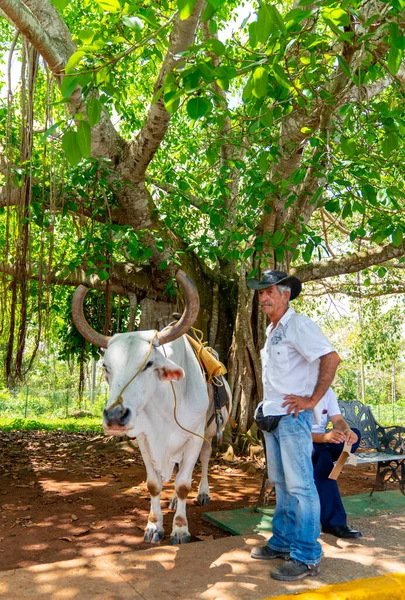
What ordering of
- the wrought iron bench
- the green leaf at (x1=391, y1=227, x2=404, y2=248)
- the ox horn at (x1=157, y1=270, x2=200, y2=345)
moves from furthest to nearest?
the wrought iron bench
the green leaf at (x1=391, y1=227, x2=404, y2=248)
the ox horn at (x1=157, y1=270, x2=200, y2=345)

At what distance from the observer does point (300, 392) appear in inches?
140

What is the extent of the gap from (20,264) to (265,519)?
3.11m

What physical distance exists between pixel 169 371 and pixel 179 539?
1.27m

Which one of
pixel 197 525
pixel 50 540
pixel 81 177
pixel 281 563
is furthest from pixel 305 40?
pixel 50 540

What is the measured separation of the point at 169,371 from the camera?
3.88 m

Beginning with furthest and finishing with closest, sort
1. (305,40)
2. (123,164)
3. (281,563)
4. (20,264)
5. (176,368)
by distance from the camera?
(123,164) < (20,264) < (305,40) < (176,368) < (281,563)

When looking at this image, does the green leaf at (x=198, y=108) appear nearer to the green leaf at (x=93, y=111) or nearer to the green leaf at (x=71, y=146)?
the green leaf at (x=93, y=111)

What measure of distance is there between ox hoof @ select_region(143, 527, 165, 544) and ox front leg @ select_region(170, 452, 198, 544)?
111mm

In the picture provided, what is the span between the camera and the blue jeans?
3.35 meters

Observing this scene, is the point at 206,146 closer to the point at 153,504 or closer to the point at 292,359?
the point at 292,359

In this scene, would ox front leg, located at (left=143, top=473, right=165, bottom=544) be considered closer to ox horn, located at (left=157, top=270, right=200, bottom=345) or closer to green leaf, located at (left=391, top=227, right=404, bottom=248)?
ox horn, located at (left=157, top=270, right=200, bottom=345)

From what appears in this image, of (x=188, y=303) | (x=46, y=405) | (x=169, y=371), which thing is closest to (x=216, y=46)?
(x=188, y=303)

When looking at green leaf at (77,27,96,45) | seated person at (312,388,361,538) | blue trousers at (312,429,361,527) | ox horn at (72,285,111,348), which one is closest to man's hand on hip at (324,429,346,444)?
seated person at (312,388,361,538)

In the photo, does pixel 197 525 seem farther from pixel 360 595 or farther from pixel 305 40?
pixel 305 40
